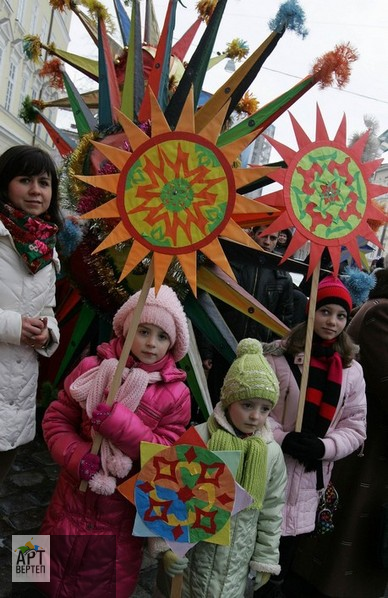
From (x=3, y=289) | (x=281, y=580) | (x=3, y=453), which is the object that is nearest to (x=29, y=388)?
(x=3, y=453)

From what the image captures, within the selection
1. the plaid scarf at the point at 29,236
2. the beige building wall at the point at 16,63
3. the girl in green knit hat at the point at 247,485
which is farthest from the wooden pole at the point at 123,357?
the beige building wall at the point at 16,63

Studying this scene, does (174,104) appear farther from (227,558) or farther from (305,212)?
(227,558)

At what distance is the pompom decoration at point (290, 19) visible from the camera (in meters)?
Answer: 2.56

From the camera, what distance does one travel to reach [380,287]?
8.13 ft

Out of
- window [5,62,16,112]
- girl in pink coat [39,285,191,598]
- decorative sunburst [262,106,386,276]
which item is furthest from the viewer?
window [5,62,16,112]

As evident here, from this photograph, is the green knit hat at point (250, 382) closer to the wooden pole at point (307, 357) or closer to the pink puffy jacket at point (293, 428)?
the wooden pole at point (307, 357)

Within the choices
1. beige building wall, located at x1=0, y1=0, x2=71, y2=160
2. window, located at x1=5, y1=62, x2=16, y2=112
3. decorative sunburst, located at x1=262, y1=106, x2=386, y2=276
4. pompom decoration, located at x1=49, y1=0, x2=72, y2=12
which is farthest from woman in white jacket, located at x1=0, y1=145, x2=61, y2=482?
window, located at x1=5, y1=62, x2=16, y2=112

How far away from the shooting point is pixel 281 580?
7.60ft

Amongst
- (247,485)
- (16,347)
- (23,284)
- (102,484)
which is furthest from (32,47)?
(247,485)

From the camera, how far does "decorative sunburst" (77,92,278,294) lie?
179 centimetres

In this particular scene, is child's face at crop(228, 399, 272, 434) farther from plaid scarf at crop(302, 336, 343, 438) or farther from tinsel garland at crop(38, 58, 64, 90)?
tinsel garland at crop(38, 58, 64, 90)

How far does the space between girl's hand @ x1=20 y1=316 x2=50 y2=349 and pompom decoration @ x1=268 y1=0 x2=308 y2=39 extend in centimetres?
173

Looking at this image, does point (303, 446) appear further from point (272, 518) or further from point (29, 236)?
point (29, 236)

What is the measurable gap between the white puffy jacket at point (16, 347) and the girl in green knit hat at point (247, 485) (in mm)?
675
